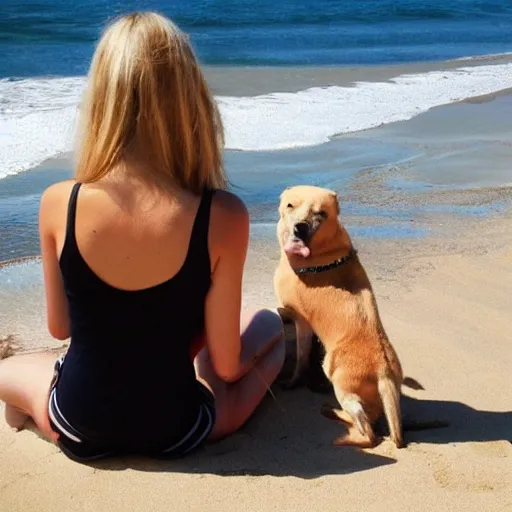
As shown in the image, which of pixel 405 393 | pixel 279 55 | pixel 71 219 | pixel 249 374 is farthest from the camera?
pixel 279 55

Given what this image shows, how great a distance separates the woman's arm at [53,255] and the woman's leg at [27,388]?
0.67ft

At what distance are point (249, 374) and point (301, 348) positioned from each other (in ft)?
1.18

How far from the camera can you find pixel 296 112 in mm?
11633

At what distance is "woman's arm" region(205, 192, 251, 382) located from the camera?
2621 millimetres

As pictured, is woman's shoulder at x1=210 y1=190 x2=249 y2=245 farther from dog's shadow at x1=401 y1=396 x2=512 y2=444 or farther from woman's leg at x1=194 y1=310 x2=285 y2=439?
dog's shadow at x1=401 y1=396 x2=512 y2=444

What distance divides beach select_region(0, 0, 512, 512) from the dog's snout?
1.86 feet

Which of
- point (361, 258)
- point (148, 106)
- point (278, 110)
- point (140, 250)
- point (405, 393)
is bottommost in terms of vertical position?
point (278, 110)

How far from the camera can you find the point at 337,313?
3336 millimetres

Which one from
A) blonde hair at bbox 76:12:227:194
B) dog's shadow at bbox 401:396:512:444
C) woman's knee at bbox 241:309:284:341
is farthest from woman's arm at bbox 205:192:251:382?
dog's shadow at bbox 401:396:512:444

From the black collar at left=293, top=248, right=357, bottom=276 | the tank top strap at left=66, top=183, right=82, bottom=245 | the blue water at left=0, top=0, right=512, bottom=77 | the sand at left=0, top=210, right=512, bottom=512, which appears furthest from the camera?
the blue water at left=0, top=0, right=512, bottom=77

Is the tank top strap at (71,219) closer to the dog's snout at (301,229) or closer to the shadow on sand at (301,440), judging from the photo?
the shadow on sand at (301,440)

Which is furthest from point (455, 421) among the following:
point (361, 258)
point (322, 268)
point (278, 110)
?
point (278, 110)

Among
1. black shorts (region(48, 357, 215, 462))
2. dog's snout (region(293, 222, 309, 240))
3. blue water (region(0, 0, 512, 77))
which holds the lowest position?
blue water (region(0, 0, 512, 77))

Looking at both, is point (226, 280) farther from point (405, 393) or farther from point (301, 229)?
point (405, 393)
